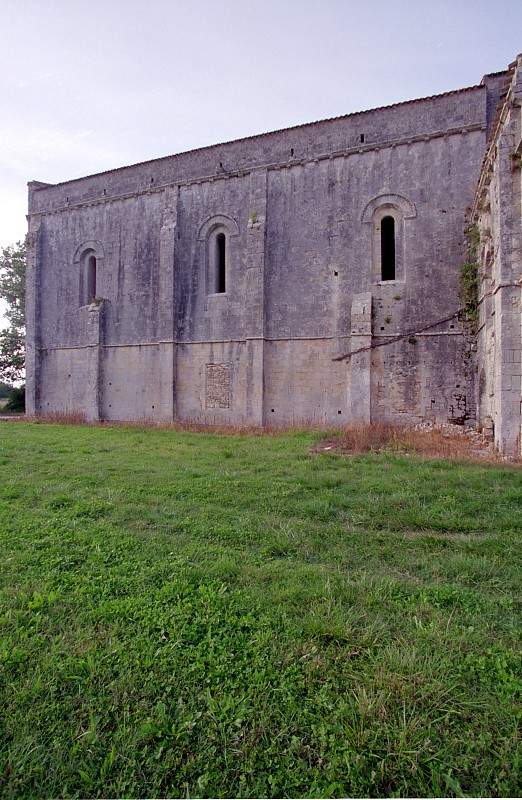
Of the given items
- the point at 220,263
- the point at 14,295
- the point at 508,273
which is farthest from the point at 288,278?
the point at 14,295

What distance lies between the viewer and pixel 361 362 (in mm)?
14914

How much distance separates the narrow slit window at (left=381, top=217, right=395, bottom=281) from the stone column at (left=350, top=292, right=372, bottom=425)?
119 centimetres

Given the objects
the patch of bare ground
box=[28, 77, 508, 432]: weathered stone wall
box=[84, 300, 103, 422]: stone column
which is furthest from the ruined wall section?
box=[84, 300, 103, 422]: stone column

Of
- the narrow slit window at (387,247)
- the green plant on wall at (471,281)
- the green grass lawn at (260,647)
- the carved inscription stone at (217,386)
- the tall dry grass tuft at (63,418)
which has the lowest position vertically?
the green grass lawn at (260,647)

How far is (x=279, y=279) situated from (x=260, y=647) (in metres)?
14.9

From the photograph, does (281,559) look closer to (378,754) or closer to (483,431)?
(378,754)

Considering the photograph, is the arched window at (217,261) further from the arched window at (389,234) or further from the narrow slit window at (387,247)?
the narrow slit window at (387,247)

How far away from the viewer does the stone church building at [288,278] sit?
14055 millimetres

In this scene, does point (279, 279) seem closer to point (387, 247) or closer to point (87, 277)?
point (387, 247)

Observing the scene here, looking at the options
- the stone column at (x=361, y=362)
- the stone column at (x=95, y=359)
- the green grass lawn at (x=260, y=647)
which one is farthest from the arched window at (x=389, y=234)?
the stone column at (x=95, y=359)

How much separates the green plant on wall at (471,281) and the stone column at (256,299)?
22.2ft

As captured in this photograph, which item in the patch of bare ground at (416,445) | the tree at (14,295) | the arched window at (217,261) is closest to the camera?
the patch of bare ground at (416,445)

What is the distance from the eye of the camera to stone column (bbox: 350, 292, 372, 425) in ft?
48.7

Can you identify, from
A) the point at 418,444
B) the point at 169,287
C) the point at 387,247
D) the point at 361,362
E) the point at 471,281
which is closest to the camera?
the point at 418,444
